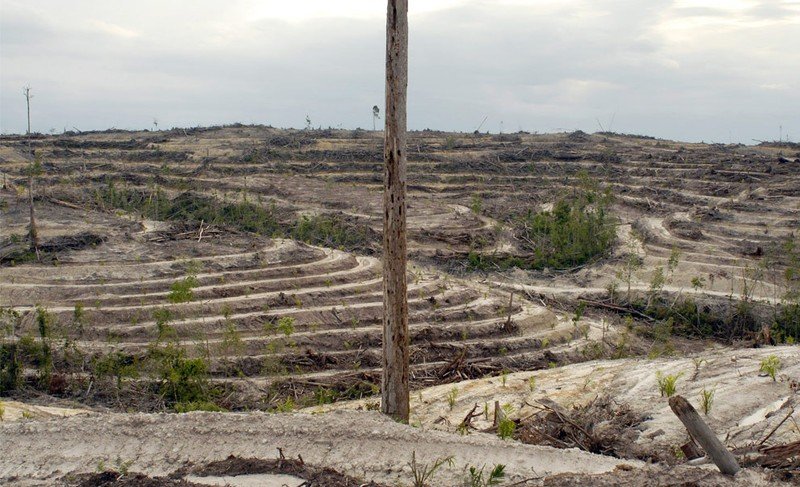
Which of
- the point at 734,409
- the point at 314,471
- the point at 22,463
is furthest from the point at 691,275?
the point at 22,463

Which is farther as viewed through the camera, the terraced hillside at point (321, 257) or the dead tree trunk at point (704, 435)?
the terraced hillside at point (321, 257)

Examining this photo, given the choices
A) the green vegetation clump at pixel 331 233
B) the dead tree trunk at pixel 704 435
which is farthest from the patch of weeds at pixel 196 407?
the green vegetation clump at pixel 331 233

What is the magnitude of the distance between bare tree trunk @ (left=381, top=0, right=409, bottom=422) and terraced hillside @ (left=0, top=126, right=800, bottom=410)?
236 centimetres

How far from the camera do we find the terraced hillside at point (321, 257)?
38.9ft

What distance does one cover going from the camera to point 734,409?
25.6 ft

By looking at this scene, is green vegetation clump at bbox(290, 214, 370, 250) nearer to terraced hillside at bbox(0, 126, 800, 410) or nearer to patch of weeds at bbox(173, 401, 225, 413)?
terraced hillside at bbox(0, 126, 800, 410)

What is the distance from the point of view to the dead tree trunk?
5.57 meters

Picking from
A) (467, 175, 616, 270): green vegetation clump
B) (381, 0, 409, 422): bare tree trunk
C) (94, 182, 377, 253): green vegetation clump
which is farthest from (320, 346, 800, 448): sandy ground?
(94, 182, 377, 253): green vegetation clump

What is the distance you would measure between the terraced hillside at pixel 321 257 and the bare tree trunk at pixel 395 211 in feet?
7.75

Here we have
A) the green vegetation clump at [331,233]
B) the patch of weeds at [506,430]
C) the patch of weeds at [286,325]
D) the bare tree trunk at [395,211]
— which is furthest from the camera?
the green vegetation clump at [331,233]

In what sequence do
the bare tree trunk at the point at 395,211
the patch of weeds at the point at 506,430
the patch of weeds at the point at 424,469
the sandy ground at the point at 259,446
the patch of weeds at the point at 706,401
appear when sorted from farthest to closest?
the bare tree trunk at the point at 395,211 → the patch of weeds at the point at 706,401 → the patch of weeds at the point at 506,430 → the sandy ground at the point at 259,446 → the patch of weeds at the point at 424,469

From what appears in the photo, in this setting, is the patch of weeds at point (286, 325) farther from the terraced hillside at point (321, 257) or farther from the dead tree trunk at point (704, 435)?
the dead tree trunk at point (704, 435)

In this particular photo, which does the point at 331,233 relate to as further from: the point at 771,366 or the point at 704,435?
the point at 704,435

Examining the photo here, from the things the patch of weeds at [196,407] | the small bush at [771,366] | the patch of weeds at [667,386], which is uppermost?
the small bush at [771,366]
